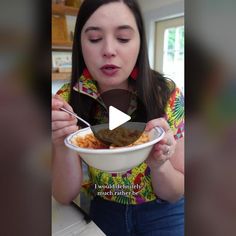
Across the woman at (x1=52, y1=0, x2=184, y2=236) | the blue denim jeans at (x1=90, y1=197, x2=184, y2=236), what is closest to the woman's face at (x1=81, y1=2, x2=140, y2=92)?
the woman at (x1=52, y1=0, x2=184, y2=236)

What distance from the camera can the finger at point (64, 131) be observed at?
39 cm

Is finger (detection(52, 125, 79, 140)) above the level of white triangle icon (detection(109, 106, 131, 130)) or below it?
below

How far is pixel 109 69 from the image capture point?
16.3 inches

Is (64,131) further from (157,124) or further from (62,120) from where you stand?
(157,124)

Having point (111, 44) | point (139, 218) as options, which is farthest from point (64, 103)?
point (139, 218)

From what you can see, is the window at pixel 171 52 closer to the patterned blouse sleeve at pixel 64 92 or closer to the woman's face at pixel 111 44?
the woman's face at pixel 111 44

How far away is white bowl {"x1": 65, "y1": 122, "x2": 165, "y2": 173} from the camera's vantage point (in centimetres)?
38

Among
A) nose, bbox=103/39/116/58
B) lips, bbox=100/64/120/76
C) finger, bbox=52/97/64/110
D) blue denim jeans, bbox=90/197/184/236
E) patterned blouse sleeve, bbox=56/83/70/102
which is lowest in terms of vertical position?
blue denim jeans, bbox=90/197/184/236

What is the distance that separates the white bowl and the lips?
0.09m

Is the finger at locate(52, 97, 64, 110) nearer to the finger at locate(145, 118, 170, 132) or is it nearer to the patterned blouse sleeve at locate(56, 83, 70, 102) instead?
the patterned blouse sleeve at locate(56, 83, 70, 102)

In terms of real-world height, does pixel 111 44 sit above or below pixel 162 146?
above

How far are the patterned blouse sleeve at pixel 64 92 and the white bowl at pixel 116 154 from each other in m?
0.06

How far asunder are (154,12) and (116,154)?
0.76 ft
